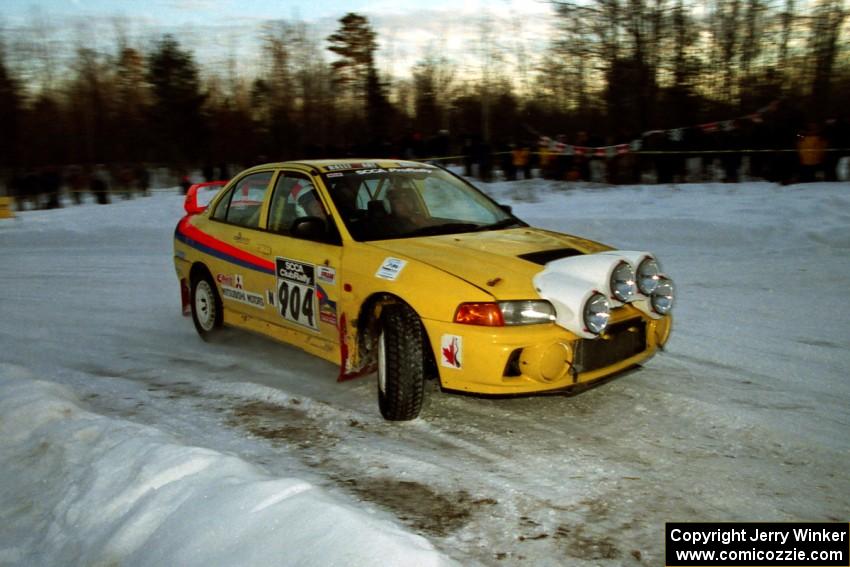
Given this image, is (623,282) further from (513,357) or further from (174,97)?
(174,97)

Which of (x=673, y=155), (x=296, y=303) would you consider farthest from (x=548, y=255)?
(x=673, y=155)

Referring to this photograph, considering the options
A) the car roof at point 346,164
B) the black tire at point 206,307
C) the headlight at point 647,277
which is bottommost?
the black tire at point 206,307

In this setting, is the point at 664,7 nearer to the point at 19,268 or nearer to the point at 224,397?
the point at 19,268

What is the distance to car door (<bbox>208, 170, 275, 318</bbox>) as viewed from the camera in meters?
5.54

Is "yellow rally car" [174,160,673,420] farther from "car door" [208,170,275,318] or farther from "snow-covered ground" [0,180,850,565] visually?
"snow-covered ground" [0,180,850,565]

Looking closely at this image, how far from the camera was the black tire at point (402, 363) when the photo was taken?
13.4 ft

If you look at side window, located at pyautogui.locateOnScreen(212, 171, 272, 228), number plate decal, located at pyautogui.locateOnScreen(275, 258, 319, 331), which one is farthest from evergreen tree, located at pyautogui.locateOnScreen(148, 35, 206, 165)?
number plate decal, located at pyautogui.locateOnScreen(275, 258, 319, 331)

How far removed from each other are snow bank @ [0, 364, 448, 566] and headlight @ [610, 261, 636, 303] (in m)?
1.98

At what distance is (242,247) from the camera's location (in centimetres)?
570

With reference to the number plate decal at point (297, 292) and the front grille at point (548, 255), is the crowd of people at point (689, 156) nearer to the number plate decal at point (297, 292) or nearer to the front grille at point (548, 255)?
the front grille at point (548, 255)

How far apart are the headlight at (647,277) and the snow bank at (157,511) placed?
224 cm

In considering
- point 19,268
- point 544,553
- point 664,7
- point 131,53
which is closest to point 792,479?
point 544,553

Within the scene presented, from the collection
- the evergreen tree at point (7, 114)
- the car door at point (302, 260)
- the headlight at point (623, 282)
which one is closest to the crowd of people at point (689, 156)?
the headlight at point (623, 282)

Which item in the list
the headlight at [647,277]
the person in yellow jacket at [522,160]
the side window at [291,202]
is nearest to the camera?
the headlight at [647,277]
